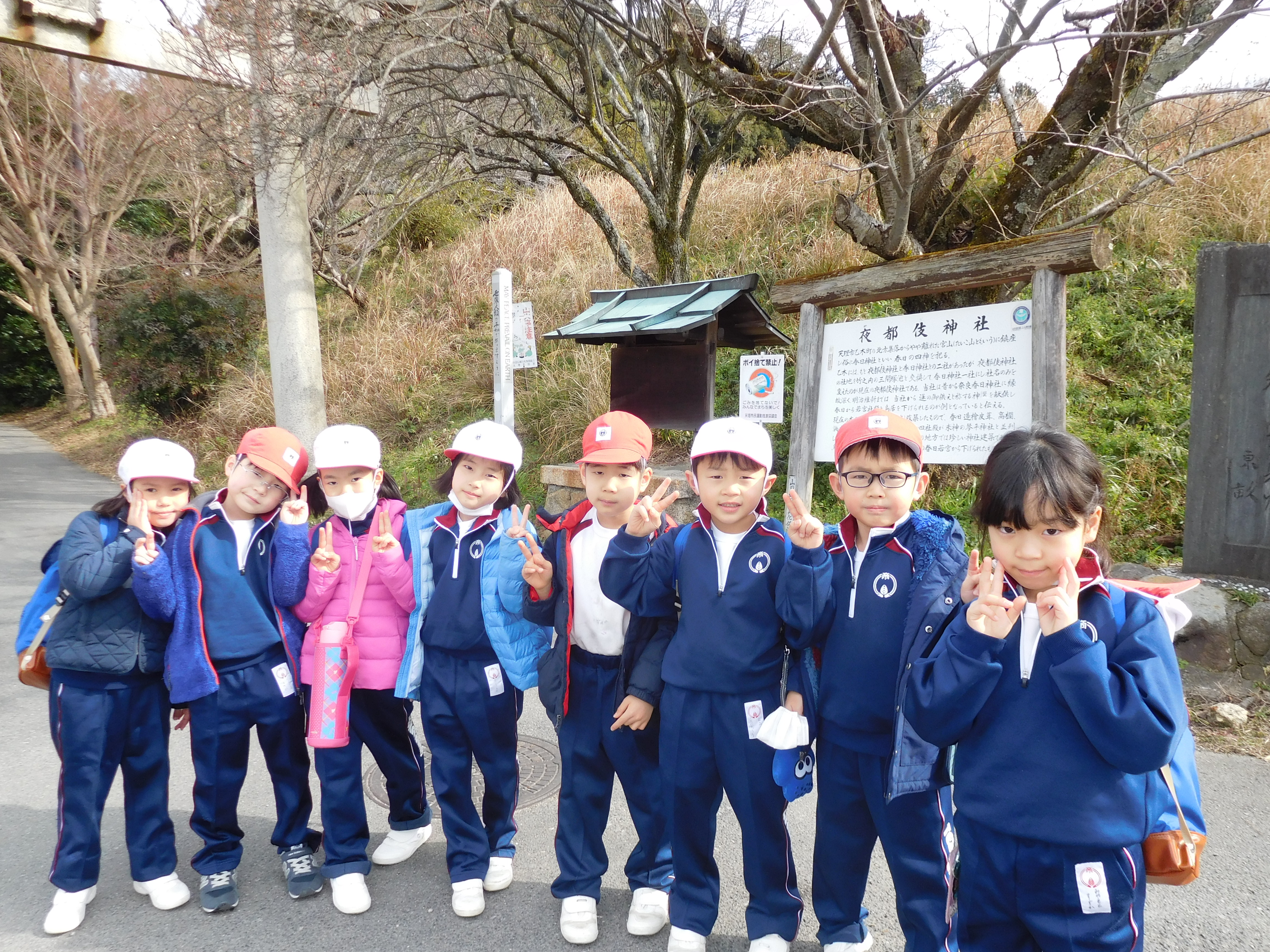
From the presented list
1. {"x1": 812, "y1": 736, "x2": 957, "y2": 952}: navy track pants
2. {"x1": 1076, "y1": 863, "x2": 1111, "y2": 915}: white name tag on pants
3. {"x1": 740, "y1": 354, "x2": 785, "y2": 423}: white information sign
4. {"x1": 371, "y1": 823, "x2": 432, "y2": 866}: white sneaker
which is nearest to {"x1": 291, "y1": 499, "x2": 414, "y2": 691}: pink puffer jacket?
{"x1": 371, "y1": 823, "x2": 432, "y2": 866}: white sneaker

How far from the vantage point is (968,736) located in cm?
181

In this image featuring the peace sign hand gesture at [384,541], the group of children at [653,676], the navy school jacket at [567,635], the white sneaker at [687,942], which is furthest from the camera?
the peace sign hand gesture at [384,541]

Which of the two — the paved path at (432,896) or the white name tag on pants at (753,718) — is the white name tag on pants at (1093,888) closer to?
the white name tag on pants at (753,718)

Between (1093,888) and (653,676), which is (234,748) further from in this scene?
(1093,888)

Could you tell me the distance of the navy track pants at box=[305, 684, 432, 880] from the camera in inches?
112

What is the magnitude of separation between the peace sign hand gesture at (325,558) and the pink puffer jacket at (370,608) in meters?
0.06

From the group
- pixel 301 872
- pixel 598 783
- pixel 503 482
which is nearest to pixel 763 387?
pixel 503 482

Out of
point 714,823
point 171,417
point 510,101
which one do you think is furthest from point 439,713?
point 171,417

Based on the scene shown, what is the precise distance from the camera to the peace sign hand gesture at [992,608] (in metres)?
1.63

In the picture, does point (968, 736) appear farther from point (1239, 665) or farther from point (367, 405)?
point (367, 405)

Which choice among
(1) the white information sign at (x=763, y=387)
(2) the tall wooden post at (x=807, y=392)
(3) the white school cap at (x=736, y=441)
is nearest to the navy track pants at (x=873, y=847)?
(3) the white school cap at (x=736, y=441)

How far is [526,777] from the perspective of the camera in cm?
378

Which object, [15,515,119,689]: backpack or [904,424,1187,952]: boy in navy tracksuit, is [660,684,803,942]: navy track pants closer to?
[904,424,1187,952]: boy in navy tracksuit

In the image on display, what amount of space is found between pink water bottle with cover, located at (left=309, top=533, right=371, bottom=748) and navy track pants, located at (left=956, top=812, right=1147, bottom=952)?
1997 mm
